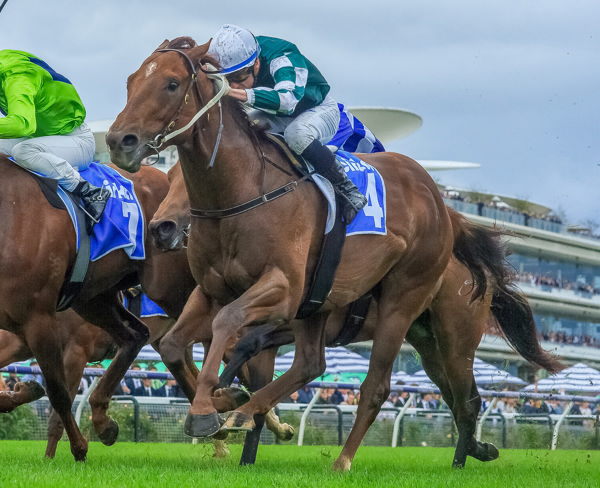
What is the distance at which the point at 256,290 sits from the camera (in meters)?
5.18

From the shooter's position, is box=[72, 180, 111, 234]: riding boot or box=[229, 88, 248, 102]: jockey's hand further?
box=[72, 180, 111, 234]: riding boot

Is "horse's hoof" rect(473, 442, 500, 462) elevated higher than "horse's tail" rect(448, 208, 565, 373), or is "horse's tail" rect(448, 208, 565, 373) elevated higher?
"horse's tail" rect(448, 208, 565, 373)

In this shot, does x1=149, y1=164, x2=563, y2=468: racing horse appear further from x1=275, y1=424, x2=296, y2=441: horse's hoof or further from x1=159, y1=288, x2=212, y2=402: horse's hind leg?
x1=159, y1=288, x2=212, y2=402: horse's hind leg

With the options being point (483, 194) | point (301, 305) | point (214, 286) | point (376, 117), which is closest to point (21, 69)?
point (214, 286)

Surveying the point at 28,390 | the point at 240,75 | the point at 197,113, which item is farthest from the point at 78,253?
the point at 240,75

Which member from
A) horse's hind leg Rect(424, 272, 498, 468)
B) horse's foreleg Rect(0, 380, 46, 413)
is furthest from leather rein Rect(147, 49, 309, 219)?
horse's hind leg Rect(424, 272, 498, 468)

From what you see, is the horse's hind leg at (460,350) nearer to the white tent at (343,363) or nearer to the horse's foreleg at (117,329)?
the horse's foreleg at (117,329)

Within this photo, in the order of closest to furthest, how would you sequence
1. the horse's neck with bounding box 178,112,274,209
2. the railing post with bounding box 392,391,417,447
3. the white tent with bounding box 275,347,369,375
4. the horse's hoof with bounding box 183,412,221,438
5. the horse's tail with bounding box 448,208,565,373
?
the horse's hoof with bounding box 183,412,221,438 → the horse's neck with bounding box 178,112,274,209 → the horse's tail with bounding box 448,208,565,373 → the railing post with bounding box 392,391,417,447 → the white tent with bounding box 275,347,369,375

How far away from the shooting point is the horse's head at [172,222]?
5.95m

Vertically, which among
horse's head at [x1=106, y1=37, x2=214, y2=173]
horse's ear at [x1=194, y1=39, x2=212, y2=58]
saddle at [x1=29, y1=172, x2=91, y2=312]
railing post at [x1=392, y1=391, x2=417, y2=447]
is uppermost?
horse's ear at [x1=194, y1=39, x2=212, y2=58]

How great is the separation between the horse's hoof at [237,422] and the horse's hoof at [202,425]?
0.18 meters

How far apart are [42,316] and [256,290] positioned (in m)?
1.43

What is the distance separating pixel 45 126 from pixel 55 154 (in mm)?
218

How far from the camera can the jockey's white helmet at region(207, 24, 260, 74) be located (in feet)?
18.2
